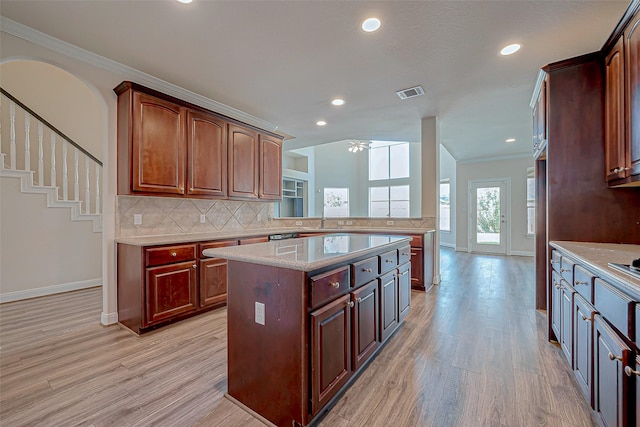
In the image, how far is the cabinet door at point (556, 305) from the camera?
82.7 inches

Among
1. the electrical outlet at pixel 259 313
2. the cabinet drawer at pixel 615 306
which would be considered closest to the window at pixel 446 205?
the cabinet drawer at pixel 615 306

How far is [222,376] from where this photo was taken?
1921 millimetres

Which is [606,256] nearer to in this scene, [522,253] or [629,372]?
[629,372]

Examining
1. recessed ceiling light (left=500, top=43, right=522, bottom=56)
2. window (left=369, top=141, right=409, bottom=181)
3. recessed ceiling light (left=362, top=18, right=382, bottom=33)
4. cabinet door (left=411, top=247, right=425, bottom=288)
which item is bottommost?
cabinet door (left=411, top=247, right=425, bottom=288)

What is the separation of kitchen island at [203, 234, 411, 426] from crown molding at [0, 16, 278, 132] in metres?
2.42

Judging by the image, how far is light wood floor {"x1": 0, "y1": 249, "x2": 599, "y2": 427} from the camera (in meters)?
1.55

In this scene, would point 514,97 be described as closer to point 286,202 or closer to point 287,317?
point 287,317

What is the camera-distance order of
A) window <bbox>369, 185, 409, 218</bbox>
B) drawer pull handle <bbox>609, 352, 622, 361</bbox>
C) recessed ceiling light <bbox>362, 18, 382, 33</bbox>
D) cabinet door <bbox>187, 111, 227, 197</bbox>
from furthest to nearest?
window <bbox>369, 185, 409, 218</bbox>
cabinet door <bbox>187, 111, 227, 197</bbox>
recessed ceiling light <bbox>362, 18, 382, 33</bbox>
drawer pull handle <bbox>609, 352, 622, 361</bbox>

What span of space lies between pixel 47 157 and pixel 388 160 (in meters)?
9.23

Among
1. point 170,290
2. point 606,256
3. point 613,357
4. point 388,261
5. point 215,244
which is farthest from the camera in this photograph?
point 215,244

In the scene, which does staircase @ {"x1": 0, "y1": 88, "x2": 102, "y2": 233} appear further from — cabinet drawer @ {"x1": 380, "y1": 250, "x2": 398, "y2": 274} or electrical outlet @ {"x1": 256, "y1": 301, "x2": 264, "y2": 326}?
cabinet drawer @ {"x1": 380, "y1": 250, "x2": 398, "y2": 274}

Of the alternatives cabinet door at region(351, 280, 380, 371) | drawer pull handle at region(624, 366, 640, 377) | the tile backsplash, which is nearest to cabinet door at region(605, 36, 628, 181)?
drawer pull handle at region(624, 366, 640, 377)

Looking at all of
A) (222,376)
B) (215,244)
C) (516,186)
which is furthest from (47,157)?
(516,186)

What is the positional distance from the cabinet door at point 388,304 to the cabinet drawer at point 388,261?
0.17 feet
